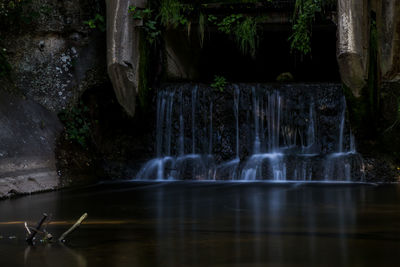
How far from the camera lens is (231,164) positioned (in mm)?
9688

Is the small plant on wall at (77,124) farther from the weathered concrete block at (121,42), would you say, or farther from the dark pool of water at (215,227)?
the dark pool of water at (215,227)

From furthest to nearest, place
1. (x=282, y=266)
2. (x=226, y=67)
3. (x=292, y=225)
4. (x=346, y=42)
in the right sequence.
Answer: (x=226, y=67) → (x=346, y=42) → (x=292, y=225) → (x=282, y=266)

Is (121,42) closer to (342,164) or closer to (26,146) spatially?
(26,146)

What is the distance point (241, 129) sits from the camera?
400 inches

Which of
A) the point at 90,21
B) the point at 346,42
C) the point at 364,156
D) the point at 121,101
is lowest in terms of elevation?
the point at 364,156

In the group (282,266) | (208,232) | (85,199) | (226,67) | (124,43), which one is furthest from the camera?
(226,67)

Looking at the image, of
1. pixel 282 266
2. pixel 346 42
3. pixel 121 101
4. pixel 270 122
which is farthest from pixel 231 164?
pixel 282 266

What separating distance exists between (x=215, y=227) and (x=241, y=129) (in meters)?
5.35

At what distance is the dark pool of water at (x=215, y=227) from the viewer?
374 centimetres

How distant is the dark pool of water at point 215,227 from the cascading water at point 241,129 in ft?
5.24

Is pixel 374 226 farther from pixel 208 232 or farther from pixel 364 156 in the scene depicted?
pixel 364 156

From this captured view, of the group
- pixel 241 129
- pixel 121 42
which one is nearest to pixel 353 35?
pixel 241 129

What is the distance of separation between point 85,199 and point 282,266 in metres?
4.01

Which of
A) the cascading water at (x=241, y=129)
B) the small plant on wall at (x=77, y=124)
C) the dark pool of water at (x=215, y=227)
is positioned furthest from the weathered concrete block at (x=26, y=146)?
the cascading water at (x=241, y=129)
